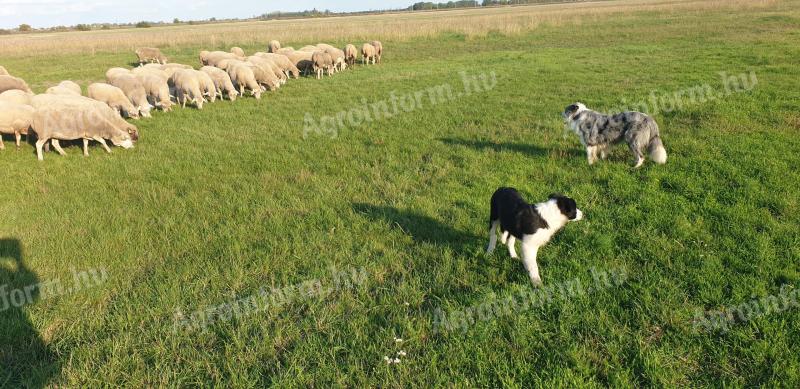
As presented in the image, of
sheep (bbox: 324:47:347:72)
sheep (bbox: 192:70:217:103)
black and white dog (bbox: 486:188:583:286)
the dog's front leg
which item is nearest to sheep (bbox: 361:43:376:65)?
sheep (bbox: 324:47:347:72)

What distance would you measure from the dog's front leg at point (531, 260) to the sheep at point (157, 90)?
14.5 meters

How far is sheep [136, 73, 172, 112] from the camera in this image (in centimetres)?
1462

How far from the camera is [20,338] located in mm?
3979

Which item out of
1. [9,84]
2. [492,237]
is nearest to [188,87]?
[9,84]

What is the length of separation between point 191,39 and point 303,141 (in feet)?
140

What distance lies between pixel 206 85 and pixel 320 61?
25.9ft

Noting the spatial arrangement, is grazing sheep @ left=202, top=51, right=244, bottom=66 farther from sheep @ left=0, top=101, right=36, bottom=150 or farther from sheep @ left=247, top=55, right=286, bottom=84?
sheep @ left=0, top=101, right=36, bottom=150

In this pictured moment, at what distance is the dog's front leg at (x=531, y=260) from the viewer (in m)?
4.41

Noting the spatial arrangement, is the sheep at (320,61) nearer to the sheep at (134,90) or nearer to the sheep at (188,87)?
the sheep at (188,87)

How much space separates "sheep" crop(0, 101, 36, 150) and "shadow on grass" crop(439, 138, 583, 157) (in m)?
9.98

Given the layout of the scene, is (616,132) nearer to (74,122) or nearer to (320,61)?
(74,122)

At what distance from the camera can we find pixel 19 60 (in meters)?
30.9

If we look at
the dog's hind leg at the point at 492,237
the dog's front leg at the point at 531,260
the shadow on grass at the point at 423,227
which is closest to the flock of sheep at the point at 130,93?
the shadow on grass at the point at 423,227

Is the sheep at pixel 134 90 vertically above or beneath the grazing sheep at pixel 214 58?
beneath
